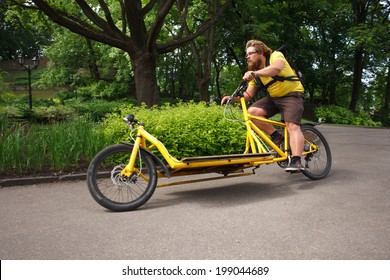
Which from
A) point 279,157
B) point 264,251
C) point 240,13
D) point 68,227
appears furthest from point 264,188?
point 240,13

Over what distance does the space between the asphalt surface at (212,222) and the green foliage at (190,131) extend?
3.60 ft

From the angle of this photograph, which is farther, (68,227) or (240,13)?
(240,13)

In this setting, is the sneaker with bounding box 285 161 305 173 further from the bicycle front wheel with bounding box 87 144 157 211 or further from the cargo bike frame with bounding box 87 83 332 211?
the bicycle front wheel with bounding box 87 144 157 211

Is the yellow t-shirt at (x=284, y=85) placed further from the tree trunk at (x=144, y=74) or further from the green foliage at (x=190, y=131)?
the tree trunk at (x=144, y=74)

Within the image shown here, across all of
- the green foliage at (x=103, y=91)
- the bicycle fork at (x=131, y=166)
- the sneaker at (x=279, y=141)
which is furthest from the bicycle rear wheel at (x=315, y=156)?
the green foliage at (x=103, y=91)

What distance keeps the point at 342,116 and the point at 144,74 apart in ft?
60.2

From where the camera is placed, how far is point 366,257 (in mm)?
2947

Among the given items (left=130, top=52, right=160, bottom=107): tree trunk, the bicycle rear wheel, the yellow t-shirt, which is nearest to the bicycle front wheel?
the yellow t-shirt

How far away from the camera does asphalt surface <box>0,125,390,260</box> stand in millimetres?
3098

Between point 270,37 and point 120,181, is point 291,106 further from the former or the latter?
point 270,37

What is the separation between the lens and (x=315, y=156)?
589 centimetres

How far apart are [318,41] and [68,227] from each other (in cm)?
2779

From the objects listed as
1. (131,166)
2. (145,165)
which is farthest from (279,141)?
(131,166)

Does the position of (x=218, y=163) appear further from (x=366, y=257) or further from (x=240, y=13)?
(x=240, y=13)
